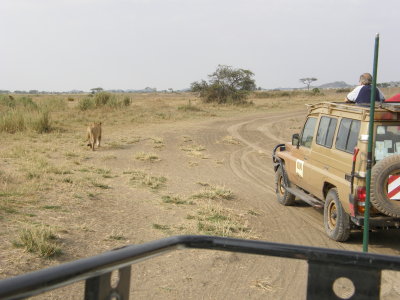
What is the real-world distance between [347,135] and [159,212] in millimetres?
3251

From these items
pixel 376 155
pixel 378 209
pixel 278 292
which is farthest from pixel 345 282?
pixel 376 155

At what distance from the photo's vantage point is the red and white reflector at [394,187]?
5.95 meters

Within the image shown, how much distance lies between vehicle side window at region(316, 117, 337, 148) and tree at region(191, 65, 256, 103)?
34.5 meters

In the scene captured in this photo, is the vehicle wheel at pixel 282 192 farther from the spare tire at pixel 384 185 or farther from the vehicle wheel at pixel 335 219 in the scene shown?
the spare tire at pixel 384 185

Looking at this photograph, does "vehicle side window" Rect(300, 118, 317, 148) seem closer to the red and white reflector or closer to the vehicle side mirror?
the vehicle side mirror

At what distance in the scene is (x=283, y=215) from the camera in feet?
28.1

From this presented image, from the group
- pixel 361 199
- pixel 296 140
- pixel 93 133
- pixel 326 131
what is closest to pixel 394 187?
pixel 361 199

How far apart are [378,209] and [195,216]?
2.91m

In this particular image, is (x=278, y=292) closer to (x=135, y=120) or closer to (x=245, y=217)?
(x=245, y=217)

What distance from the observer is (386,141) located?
6.37 metres

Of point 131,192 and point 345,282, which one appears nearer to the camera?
point 345,282

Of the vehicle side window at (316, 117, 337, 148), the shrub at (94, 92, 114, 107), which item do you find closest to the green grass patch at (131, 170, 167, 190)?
the vehicle side window at (316, 117, 337, 148)

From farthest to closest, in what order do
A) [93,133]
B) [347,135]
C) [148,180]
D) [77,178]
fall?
[93,133]
[148,180]
[77,178]
[347,135]

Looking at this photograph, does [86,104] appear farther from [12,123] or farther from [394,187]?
[394,187]
